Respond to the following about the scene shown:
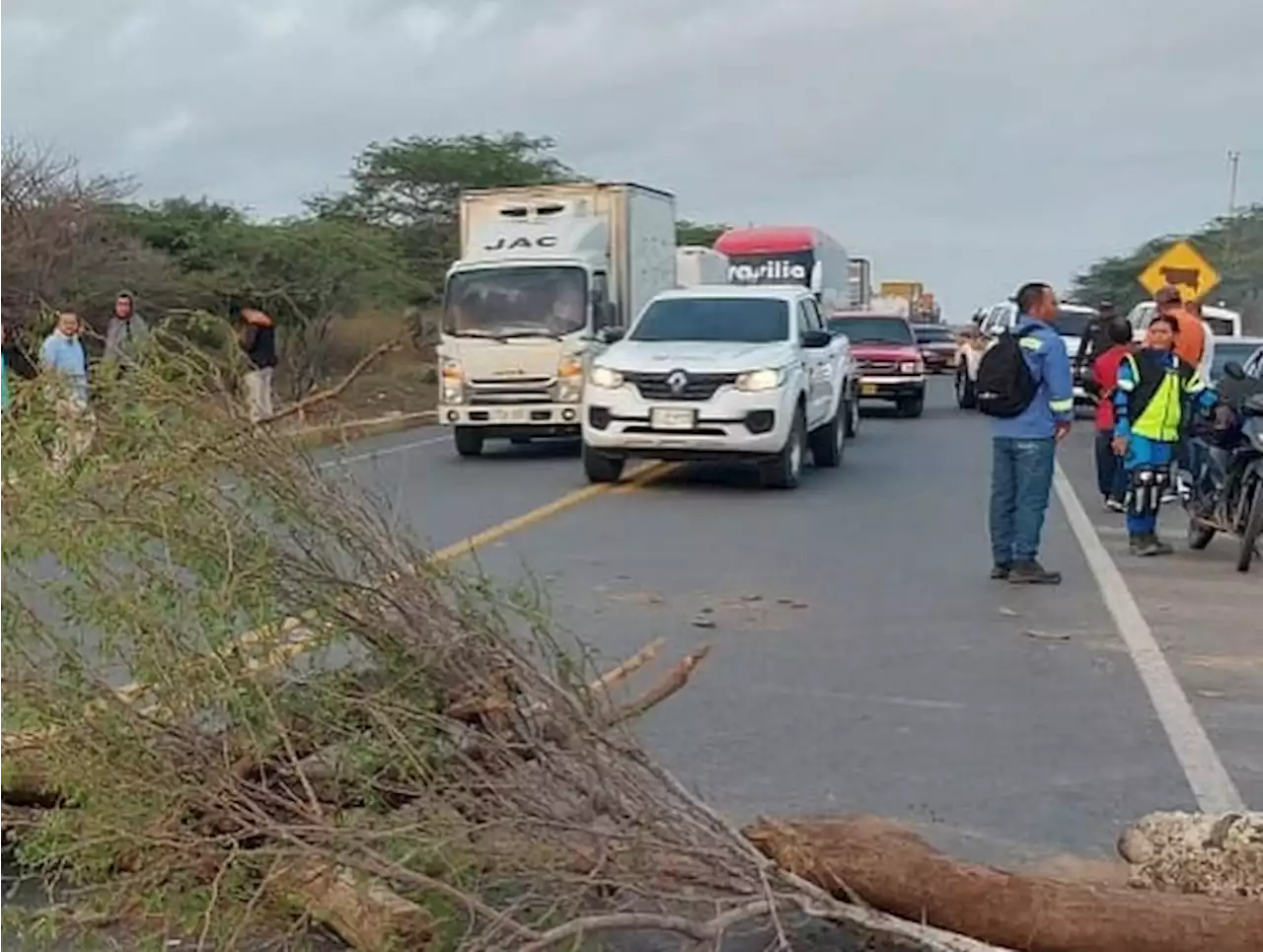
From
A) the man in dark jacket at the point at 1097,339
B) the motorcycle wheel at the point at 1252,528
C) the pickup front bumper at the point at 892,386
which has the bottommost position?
the pickup front bumper at the point at 892,386

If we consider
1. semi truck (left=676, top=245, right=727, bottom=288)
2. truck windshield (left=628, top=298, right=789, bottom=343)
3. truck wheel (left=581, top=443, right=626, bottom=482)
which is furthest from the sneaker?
semi truck (left=676, top=245, right=727, bottom=288)

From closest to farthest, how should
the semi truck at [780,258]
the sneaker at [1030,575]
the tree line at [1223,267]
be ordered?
the sneaker at [1030,575]
the semi truck at [780,258]
the tree line at [1223,267]

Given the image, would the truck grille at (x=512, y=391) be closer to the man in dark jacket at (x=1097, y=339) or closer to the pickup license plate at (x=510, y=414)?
the pickup license plate at (x=510, y=414)

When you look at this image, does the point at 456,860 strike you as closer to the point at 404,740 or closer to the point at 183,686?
the point at 404,740

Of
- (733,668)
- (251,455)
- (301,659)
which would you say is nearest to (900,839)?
(301,659)

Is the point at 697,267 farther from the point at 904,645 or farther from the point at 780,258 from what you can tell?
the point at 904,645

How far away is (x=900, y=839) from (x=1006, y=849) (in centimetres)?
130

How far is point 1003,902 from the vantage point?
4.59 m

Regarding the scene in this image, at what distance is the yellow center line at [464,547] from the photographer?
15.8ft

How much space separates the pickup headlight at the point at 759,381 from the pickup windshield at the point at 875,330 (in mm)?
14141

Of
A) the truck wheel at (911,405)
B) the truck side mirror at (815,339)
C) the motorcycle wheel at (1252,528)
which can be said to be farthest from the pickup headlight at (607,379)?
the truck wheel at (911,405)

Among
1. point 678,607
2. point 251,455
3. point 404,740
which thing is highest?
point 251,455

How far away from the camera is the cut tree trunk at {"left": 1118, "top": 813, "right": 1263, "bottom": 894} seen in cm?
489

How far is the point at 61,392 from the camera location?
5.22 meters
